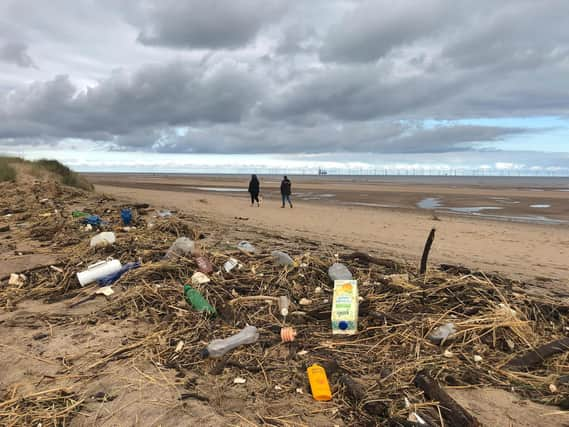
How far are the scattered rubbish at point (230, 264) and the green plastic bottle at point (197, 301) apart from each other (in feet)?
2.46

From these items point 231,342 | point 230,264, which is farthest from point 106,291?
point 231,342

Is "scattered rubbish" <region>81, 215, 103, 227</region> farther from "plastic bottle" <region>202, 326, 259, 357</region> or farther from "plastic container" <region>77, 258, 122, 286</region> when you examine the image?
"plastic bottle" <region>202, 326, 259, 357</region>

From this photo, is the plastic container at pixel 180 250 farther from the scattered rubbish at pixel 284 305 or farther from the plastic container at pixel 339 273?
the plastic container at pixel 339 273

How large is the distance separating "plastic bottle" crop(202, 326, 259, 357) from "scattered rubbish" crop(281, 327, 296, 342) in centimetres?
24

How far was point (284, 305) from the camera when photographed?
4.26 metres

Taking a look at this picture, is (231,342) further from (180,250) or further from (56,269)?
(56,269)

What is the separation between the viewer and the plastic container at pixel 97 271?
5.09m

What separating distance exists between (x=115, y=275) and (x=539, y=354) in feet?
15.7

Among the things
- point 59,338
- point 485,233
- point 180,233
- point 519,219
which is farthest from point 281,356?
point 519,219

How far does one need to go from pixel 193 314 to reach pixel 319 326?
4.36ft

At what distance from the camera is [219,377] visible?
308 cm

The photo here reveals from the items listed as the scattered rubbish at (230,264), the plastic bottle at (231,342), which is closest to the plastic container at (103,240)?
the scattered rubbish at (230,264)

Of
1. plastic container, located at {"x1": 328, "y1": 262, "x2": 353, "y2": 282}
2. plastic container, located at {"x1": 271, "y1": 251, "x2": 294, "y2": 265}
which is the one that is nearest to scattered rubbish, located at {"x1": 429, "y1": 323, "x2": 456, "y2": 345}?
plastic container, located at {"x1": 328, "y1": 262, "x2": 353, "y2": 282}

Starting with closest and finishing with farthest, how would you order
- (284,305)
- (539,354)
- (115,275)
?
(539,354) < (284,305) < (115,275)
